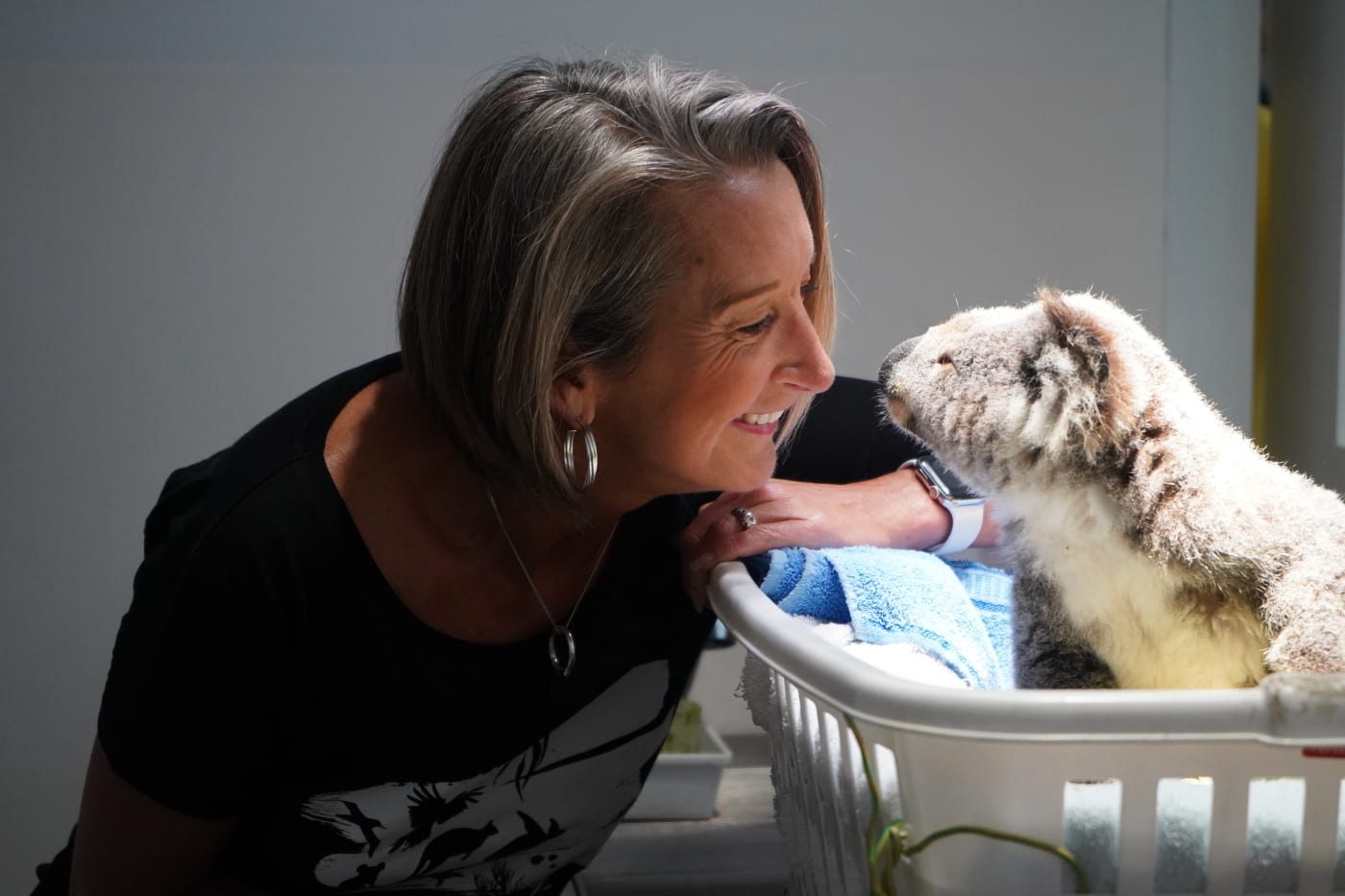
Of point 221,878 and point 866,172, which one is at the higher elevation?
point 866,172

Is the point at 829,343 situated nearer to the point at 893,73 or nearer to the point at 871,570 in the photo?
the point at 871,570

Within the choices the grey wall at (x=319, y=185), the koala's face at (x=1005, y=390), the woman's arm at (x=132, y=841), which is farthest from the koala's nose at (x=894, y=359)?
the grey wall at (x=319, y=185)

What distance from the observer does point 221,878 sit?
0.97 metres

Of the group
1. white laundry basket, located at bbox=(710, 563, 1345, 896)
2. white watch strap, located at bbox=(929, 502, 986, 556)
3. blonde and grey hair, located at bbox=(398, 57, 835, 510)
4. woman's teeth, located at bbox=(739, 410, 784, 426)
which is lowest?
white watch strap, located at bbox=(929, 502, 986, 556)

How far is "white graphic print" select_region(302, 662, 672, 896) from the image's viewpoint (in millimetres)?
949

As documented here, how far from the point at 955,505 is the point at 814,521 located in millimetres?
186

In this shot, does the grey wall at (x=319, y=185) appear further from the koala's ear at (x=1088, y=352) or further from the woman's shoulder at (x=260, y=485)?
the koala's ear at (x=1088, y=352)

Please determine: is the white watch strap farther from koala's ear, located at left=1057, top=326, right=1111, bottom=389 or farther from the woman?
koala's ear, located at left=1057, top=326, right=1111, bottom=389

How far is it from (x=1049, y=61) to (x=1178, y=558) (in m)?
1.20

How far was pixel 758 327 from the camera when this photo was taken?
0.87 meters

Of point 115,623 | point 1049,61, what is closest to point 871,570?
point 1049,61

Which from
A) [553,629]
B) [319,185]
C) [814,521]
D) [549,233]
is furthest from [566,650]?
[319,185]

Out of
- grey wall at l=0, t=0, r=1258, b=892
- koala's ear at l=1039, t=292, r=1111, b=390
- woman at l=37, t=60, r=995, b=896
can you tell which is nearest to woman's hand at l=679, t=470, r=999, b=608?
woman at l=37, t=60, r=995, b=896

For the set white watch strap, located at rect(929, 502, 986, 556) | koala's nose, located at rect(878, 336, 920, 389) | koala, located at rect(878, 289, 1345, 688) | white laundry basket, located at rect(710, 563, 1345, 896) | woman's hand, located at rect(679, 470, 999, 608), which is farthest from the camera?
white watch strap, located at rect(929, 502, 986, 556)
